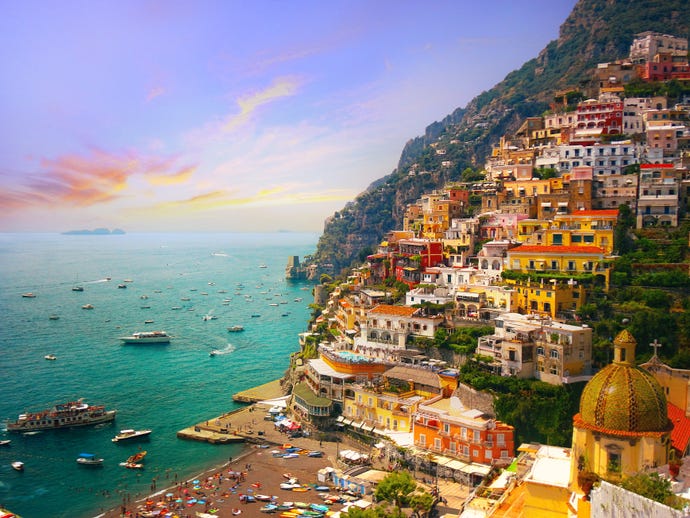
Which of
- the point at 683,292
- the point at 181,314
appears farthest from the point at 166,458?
the point at 181,314

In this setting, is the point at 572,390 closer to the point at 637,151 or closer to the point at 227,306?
the point at 637,151

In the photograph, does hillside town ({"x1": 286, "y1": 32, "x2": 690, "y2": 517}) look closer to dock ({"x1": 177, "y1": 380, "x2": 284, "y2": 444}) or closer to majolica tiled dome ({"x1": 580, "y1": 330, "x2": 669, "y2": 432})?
majolica tiled dome ({"x1": 580, "y1": 330, "x2": 669, "y2": 432})

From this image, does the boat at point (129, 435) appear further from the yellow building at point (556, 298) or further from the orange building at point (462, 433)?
the yellow building at point (556, 298)

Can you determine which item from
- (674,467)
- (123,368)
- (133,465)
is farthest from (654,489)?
(123,368)

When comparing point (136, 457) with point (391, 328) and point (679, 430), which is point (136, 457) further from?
point (679, 430)

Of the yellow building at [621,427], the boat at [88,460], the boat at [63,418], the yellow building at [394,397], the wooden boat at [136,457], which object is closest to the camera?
the yellow building at [621,427]

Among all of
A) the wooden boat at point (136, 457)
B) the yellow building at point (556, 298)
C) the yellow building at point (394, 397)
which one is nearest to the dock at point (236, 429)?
the wooden boat at point (136, 457)

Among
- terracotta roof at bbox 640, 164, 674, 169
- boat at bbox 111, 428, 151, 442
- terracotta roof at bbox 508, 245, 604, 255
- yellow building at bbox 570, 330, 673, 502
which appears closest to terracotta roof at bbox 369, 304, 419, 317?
terracotta roof at bbox 508, 245, 604, 255
